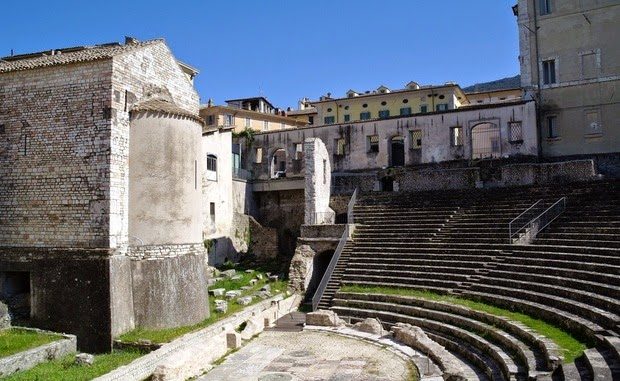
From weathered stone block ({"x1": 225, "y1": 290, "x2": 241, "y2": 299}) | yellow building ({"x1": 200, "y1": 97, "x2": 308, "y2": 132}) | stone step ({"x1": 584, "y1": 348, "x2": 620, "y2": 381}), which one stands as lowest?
weathered stone block ({"x1": 225, "y1": 290, "x2": 241, "y2": 299})

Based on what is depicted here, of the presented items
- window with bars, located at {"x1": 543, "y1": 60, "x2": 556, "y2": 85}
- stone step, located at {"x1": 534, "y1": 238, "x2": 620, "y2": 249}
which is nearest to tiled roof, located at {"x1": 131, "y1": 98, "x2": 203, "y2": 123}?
stone step, located at {"x1": 534, "y1": 238, "x2": 620, "y2": 249}

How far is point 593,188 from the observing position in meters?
22.2

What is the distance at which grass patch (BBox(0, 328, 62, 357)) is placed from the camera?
1422 cm

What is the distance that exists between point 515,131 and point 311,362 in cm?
1886

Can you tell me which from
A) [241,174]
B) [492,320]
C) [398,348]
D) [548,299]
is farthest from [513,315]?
[241,174]

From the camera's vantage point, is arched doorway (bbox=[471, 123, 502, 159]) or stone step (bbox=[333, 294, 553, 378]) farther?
arched doorway (bbox=[471, 123, 502, 159])

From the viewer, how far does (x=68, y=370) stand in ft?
43.3

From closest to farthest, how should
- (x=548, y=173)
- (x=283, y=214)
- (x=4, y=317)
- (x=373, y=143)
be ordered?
1. (x=4, y=317)
2. (x=548, y=173)
3. (x=283, y=214)
4. (x=373, y=143)

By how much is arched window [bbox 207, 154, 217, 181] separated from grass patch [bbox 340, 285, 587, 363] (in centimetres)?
999

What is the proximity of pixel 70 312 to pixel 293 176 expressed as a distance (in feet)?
53.6

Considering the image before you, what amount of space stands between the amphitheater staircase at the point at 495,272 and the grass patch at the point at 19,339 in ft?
30.9

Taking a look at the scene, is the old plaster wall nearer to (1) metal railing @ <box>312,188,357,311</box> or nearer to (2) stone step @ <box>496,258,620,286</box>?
(1) metal railing @ <box>312,188,357,311</box>

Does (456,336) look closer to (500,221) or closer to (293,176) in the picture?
(500,221)

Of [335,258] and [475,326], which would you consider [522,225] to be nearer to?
[475,326]
